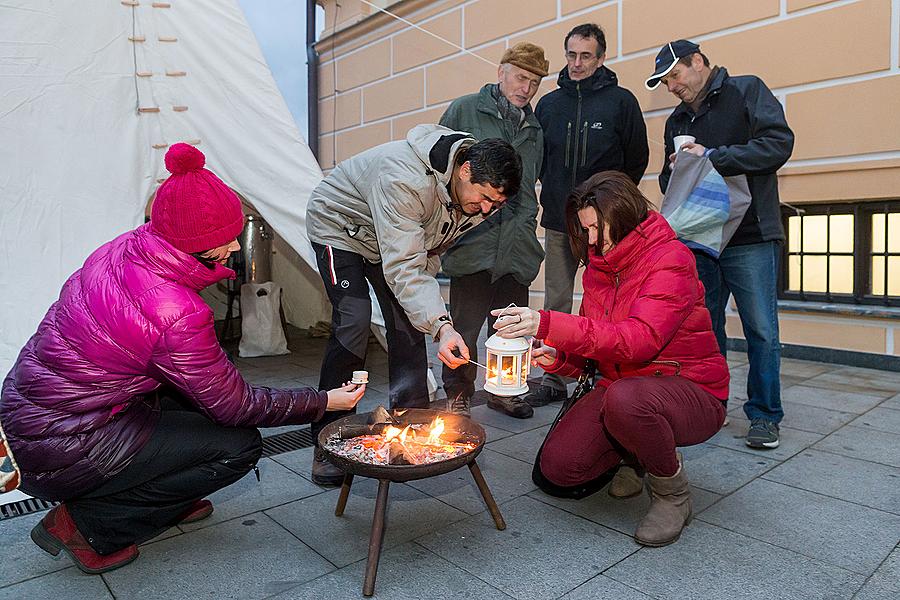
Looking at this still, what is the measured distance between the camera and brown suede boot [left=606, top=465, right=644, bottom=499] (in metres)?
2.79

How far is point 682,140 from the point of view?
11.3 feet

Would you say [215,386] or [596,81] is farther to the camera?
[596,81]

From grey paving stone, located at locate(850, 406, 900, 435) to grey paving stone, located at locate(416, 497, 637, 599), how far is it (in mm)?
1966

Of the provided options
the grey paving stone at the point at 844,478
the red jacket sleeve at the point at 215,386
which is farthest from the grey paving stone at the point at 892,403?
the red jacket sleeve at the point at 215,386

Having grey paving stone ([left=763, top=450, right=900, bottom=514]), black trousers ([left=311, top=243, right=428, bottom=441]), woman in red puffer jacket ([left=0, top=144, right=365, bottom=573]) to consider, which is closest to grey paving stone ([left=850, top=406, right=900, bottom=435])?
grey paving stone ([left=763, top=450, right=900, bottom=514])

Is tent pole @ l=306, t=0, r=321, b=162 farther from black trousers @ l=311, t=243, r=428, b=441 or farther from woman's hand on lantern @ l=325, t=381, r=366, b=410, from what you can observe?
woman's hand on lantern @ l=325, t=381, r=366, b=410

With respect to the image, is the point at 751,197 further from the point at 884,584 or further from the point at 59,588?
the point at 59,588

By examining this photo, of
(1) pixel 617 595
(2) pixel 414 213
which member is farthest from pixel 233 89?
(1) pixel 617 595

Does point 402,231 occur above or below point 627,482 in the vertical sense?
above

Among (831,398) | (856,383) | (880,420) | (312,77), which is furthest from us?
(312,77)

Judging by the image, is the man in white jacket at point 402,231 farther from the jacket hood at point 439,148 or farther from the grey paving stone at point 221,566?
the grey paving stone at point 221,566

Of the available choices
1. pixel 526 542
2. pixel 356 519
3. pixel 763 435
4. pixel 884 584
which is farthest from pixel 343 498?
pixel 763 435

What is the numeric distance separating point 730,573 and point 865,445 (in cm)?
162

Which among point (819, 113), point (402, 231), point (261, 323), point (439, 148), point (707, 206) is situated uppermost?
point (819, 113)
